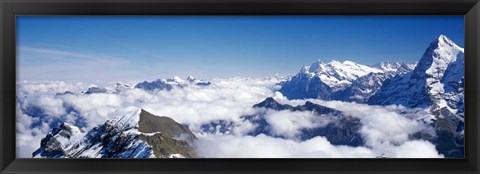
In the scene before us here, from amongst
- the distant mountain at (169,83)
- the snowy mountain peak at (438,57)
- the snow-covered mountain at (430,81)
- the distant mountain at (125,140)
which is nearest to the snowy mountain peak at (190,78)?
the distant mountain at (169,83)

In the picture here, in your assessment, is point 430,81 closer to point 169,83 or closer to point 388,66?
point 388,66

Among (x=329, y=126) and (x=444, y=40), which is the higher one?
(x=444, y=40)

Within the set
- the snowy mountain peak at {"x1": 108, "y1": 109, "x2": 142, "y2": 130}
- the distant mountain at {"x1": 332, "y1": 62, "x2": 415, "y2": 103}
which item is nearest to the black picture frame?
the snowy mountain peak at {"x1": 108, "y1": 109, "x2": 142, "y2": 130}

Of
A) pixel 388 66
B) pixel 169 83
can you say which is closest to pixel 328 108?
pixel 388 66

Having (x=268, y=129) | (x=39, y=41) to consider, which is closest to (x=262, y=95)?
(x=268, y=129)

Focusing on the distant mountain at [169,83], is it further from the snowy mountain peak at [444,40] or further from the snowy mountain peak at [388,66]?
the snowy mountain peak at [444,40]
